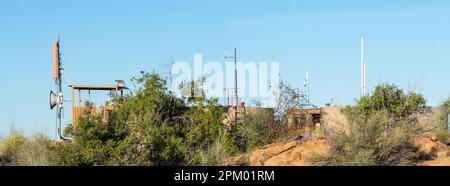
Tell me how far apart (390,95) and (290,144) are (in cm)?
1293

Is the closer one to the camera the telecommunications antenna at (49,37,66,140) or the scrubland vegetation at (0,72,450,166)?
the scrubland vegetation at (0,72,450,166)

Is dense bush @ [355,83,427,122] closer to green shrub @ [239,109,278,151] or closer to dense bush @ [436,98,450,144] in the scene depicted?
dense bush @ [436,98,450,144]

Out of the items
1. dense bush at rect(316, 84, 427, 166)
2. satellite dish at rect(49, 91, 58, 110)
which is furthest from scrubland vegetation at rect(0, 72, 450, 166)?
satellite dish at rect(49, 91, 58, 110)

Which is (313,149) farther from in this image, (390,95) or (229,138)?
(390,95)

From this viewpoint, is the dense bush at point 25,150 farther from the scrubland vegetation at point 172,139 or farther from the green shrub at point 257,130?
the green shrub at point 257,130

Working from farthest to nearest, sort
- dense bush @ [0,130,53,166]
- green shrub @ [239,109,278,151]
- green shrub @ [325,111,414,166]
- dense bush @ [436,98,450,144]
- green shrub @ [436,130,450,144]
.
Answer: green shrub @ [239,109,278,151] → dense bush @ [436,98,450,144] → green shrub @ [436,130,450,144] → green shrub @ [325,111,414,166] → dense bush @ [0,130,53,166]

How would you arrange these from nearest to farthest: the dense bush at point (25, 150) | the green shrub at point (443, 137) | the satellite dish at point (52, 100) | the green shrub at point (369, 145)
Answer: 1. the dense bush at point (25, 150)
2. the green shrub at point (369, 145)
3. the green shrub at point (443, 137)
4. the satellite dish at point (52, 100)

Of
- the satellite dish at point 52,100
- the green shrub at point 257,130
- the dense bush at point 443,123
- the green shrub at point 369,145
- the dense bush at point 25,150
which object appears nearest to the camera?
the dense bush at point 25,150

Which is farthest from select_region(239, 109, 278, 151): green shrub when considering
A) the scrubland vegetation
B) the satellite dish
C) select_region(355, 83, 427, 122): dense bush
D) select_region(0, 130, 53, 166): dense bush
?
the satellite dish

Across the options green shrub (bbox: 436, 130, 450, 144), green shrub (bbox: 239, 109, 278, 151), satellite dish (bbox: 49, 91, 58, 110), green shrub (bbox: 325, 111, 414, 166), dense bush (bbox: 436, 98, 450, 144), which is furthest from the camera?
satellite dish (bbox: 49, 91, 58, 110)

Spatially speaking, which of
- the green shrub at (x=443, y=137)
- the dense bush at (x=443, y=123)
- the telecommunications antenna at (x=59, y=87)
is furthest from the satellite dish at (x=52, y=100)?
the green shrub at (x=443, y=137)

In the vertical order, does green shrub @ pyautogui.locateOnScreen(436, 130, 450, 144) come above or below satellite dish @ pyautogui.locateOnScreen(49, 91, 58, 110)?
below

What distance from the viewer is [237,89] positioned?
42219mm
